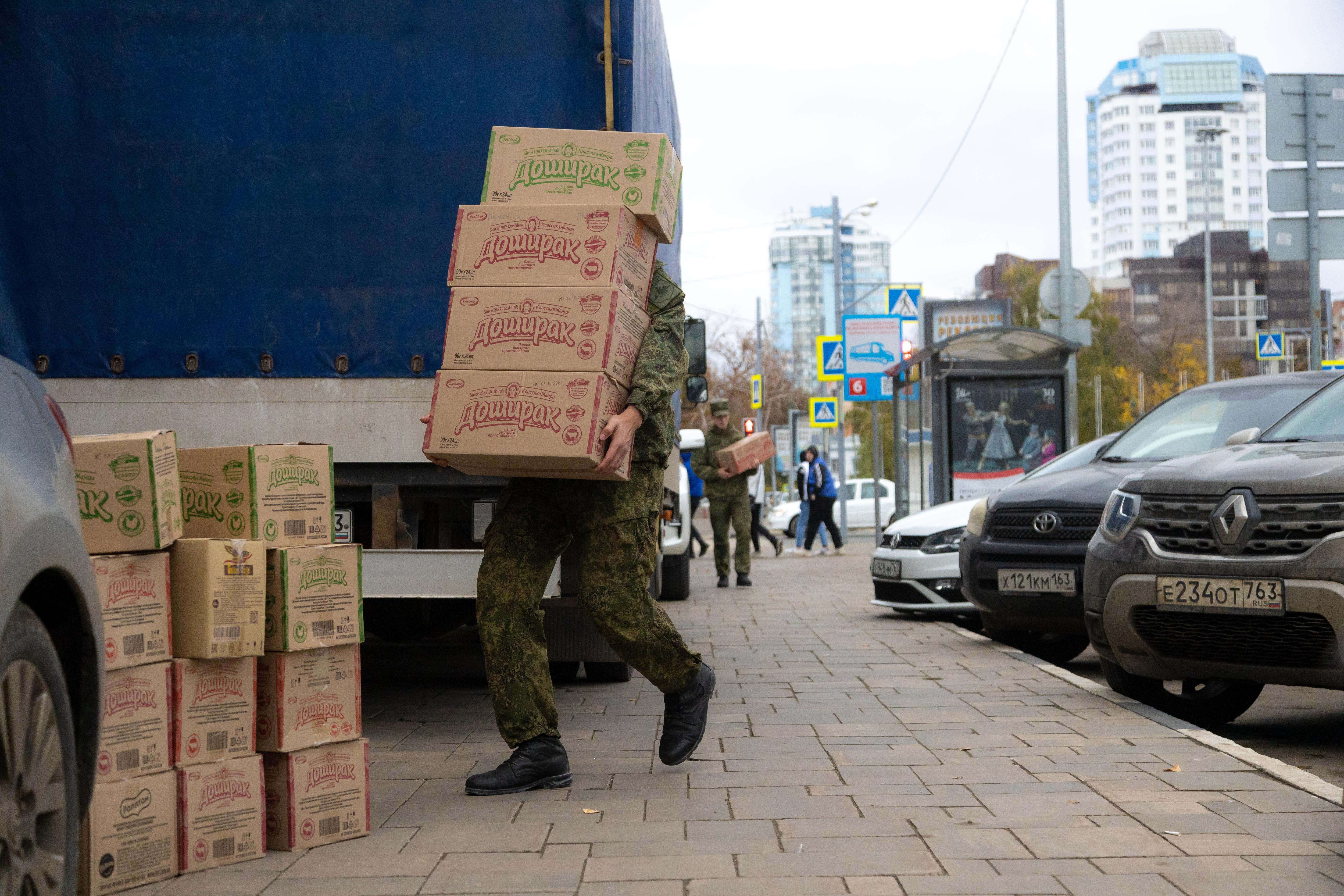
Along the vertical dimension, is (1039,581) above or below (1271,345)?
below

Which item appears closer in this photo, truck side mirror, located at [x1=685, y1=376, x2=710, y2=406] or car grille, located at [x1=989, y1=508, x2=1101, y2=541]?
car grille, located at [x1=989, y1=508, x2=1101, y2=541]

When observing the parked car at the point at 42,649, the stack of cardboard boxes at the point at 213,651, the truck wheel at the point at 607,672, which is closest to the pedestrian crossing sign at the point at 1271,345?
the truck wheel at the point at 607,672

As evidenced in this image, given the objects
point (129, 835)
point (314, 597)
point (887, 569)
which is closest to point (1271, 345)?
point (887, 569)

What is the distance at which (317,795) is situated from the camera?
4.23 m

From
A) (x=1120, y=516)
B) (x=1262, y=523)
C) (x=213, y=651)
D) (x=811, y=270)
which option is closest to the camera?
(x=213, y=651)

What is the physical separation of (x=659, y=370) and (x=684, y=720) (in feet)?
4.22

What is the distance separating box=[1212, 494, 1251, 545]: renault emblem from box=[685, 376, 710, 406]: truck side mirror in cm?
560

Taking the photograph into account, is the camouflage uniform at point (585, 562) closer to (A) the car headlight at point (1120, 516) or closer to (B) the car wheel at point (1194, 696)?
(A) the car headlight at point (1120, 516)

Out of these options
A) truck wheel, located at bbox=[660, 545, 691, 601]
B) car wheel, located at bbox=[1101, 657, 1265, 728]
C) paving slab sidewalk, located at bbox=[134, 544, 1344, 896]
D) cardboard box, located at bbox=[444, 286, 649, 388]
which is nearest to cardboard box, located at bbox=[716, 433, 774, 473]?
truck wheel, located at bbox=[660, 545, 691, 601]

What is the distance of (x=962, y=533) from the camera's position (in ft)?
36.2

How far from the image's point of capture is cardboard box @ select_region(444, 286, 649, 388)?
15.3 feet

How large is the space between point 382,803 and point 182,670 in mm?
1162

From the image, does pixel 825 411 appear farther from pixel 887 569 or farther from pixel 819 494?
pixel 887 569

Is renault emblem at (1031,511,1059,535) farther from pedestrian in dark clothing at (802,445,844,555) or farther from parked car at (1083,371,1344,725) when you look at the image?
pedestrian in dark clothing at (802,445,844,555)
